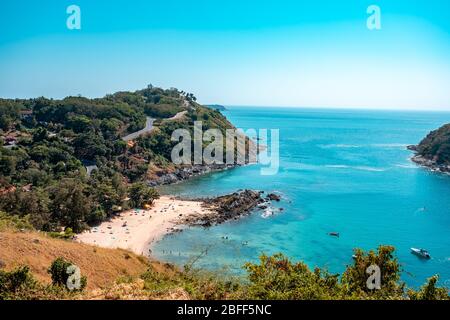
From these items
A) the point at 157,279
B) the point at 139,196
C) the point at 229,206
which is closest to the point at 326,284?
the point at 157,279

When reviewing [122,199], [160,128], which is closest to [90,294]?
[122,199]

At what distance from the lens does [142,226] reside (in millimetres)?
37625

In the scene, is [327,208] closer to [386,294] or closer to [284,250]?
[284,250]

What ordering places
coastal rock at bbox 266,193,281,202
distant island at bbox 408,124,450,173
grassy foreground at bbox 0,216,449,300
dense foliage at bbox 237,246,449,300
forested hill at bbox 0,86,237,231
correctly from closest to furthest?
grassy foreground at bbox 0,216,449,300
dense foliage at bbox 237,246,449,300
forested hill at bbox 0,86,237,231
coastal rock at bbox 266,193,281,202
distant island at bbox 408,124,450,173

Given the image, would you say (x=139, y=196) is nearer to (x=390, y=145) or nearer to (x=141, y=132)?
(x=141, y=132)

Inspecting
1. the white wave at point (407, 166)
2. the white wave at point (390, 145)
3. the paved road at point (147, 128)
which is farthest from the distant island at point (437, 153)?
the paved road at point (147, 128)

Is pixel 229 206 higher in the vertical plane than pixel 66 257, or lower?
lower

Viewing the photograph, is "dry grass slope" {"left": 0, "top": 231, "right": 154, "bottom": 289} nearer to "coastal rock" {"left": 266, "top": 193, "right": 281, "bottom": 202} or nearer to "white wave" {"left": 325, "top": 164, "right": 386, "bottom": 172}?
"coastal rock" {"left": 266, "top": 193, "right": 281, "bottom": 202}

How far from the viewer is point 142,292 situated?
10328mm

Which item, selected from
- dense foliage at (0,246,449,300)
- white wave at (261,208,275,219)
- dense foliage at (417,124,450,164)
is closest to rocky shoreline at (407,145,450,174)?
dense foliage at (417,124,450,164)

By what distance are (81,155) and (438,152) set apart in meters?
63.0

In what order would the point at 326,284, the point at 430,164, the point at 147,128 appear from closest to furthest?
the point at 326,284, the point at 430,164, the point at 147,128

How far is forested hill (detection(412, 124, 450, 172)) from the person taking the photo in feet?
230

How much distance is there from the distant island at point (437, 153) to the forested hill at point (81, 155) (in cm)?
4066
